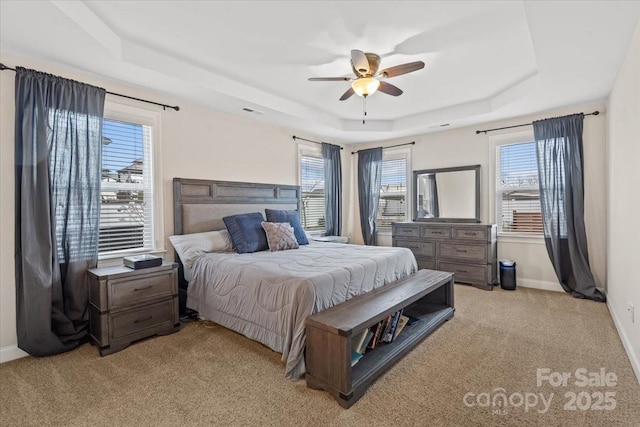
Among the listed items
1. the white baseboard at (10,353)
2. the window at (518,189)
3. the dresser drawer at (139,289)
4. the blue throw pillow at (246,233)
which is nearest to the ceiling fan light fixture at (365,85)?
the blue throw pillow at (246,233)

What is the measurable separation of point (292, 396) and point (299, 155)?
3.78 metres

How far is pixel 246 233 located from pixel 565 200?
3.94m

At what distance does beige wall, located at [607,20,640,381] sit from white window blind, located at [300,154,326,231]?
3774mm

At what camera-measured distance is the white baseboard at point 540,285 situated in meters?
4.18

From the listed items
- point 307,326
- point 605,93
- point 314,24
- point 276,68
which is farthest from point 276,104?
point 605,93

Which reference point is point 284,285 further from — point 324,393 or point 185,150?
point 185,150

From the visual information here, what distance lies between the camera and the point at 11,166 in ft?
8.24

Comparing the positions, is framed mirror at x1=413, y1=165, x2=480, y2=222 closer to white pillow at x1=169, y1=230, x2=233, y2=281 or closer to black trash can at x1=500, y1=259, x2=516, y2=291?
black trash can at x1=500, y1=259, x2=516, y2=291

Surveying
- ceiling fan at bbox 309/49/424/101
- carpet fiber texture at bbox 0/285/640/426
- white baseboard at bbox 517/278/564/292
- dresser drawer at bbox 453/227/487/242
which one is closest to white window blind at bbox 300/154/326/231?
dresser drawer at bbox 453/227/487/242

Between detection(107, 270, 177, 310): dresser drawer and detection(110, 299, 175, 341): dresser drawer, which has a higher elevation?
detection(107, 270, 177, 310): dresser drawer

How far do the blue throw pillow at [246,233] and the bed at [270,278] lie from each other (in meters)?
0.14

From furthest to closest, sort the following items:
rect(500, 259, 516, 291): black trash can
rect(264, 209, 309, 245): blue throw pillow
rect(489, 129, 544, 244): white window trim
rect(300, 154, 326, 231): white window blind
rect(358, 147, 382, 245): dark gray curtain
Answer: rect(358, 147, 382, 245): dark gray curtain
rect(300, 154, 326, 231): white window blind
rect(489, 129, 544, 244): white window trim
rect(500, 259, 516, 291): black trash can
rect(264, 209, 309, 245): blue throw pillow

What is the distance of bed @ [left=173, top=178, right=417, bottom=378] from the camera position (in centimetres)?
221

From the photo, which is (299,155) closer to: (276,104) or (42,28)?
(276,104)
